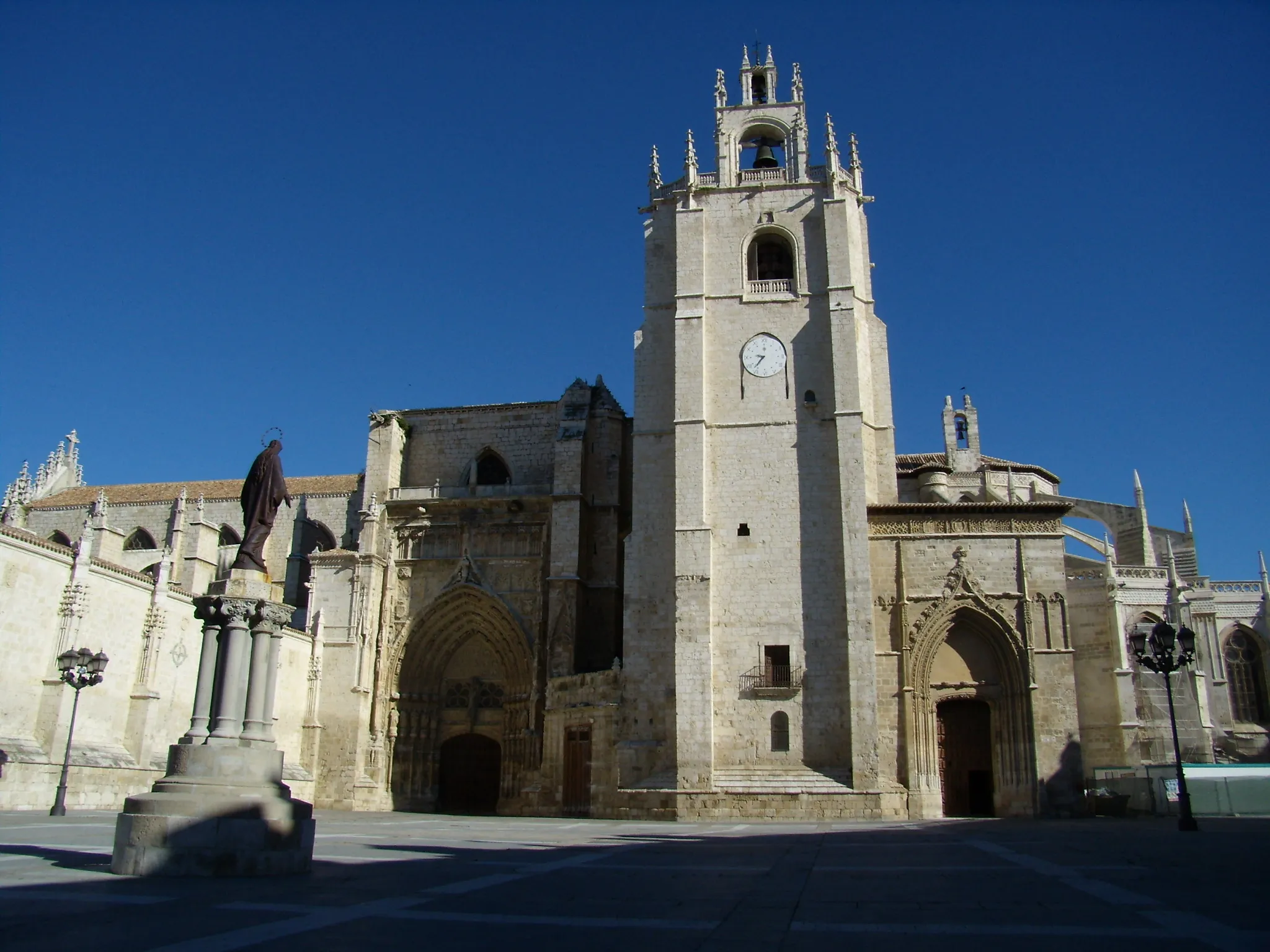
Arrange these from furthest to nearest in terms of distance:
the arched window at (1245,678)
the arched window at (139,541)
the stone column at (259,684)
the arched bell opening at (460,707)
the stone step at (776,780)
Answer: the arched window at (139,541) < the arched window at (1245,678) < the arched bell opening at (460,707) < the stone step at (776,780) < the stone column at (259,684)

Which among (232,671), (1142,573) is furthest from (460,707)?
(232,671)

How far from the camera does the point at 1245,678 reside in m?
32.6

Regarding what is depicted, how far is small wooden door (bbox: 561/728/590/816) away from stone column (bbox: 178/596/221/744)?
16331 mm

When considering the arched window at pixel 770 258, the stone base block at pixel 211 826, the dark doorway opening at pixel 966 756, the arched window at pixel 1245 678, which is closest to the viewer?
the stone base block at pixel 211 826

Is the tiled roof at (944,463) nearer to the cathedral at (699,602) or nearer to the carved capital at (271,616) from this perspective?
the cathedral at (699,602)

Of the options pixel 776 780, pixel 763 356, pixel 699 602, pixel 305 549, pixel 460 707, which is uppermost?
pixel 763 356

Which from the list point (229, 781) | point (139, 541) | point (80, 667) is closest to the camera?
point (229, 781)

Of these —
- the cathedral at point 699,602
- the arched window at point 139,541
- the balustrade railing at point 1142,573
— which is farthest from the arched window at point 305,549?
the balustrade railing at point 1142,573

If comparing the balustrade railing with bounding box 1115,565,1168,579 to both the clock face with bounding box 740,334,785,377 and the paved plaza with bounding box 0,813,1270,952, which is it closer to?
the clock face with bounding box 740,334,785,377

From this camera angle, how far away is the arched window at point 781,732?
21484 mm

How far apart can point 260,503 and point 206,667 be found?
1.56 m

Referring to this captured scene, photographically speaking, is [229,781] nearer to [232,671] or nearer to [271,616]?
[232,671]

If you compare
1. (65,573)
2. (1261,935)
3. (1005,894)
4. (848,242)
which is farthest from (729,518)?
(1261,935)

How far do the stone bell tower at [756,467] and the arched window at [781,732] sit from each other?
1.3 inches
